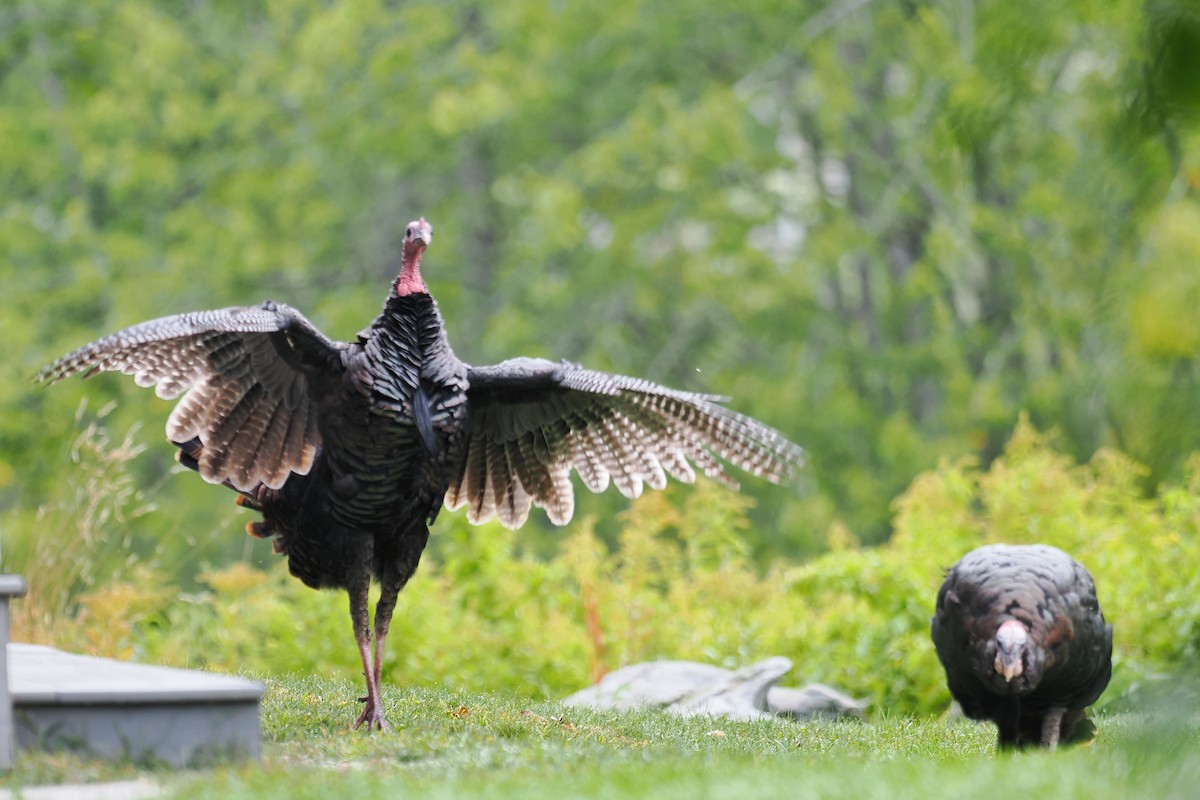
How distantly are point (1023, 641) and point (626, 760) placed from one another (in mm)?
1586

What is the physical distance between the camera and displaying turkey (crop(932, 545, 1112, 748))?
18.9 ft

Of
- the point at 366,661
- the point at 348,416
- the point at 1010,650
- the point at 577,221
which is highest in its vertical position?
the point at 577,221

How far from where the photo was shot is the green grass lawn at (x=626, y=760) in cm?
429

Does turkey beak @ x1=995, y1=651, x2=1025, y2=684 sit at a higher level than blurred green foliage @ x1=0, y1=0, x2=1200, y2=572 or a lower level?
lower

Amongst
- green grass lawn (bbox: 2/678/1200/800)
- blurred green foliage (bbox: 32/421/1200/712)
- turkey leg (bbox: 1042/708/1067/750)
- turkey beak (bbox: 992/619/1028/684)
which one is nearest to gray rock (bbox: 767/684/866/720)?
blurred green foliage (bbox: 32/421/1200/712)

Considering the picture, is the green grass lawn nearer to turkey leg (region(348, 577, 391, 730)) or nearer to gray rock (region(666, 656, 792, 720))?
turkey leg (region(348, 577, 391, 730))

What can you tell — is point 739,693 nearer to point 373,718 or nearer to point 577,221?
point 373,718

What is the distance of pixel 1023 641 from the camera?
5676 millimetres

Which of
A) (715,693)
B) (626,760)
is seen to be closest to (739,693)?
(715,693)

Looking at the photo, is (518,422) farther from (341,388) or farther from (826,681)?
(826,681)

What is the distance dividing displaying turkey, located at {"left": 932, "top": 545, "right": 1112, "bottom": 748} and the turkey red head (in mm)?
2596

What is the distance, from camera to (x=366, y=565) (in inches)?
250

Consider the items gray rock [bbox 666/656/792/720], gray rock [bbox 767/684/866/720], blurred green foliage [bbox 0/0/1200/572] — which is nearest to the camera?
gray rock [bbox 666/656/792/720]

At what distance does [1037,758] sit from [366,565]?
282cm
